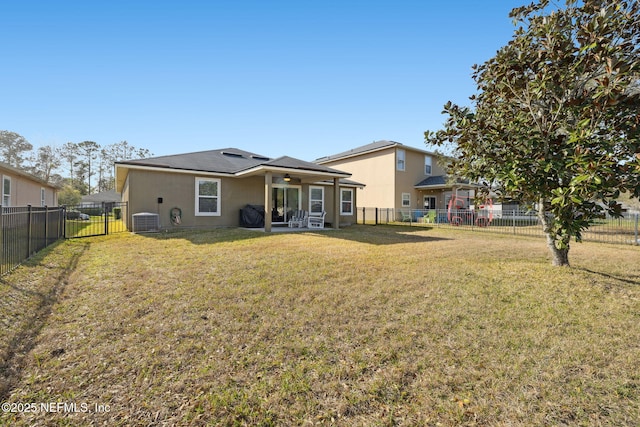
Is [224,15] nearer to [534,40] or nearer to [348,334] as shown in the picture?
[534,40]

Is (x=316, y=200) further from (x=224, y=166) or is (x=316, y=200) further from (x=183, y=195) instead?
(x=183, y=195)

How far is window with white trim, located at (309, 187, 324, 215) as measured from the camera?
15970 mm

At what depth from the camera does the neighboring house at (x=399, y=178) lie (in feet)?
71.9

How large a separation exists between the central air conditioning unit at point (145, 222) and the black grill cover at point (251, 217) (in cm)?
355

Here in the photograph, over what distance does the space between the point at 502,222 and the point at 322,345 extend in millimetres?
21844

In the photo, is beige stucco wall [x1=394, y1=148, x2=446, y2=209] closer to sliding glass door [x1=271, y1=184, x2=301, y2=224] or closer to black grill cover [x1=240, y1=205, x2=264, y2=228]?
sliding glass door [x1=271, y1=184, x2=301, y2=224]

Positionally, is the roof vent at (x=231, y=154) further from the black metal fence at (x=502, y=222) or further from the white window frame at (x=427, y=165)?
the white window frame at (x=427, y=165)

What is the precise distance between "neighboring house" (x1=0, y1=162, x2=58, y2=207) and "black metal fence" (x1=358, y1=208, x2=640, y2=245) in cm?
1849

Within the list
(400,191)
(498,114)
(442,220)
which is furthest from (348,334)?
(400,191)

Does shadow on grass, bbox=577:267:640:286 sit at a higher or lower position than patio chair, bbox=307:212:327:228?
lower

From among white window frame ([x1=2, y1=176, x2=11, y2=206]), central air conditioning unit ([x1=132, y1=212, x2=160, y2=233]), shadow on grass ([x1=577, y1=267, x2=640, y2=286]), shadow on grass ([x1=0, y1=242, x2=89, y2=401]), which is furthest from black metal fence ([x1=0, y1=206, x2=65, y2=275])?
shadow on grass ([x1=577, y1=267, x2=640, y2=286])

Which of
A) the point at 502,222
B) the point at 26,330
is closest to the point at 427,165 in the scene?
the point at 502,222

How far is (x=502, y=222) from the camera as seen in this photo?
805 inches

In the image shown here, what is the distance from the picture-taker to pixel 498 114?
555 centimetres
